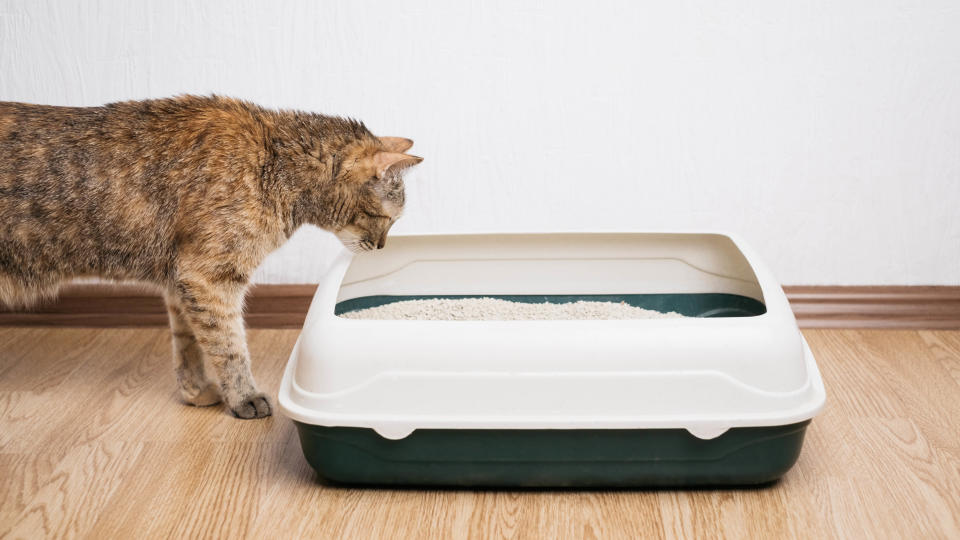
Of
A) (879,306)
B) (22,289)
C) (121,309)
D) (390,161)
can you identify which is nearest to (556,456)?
(390,161)

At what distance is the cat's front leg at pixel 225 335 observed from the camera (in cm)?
141

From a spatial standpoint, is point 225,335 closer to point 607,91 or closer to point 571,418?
point 571,418

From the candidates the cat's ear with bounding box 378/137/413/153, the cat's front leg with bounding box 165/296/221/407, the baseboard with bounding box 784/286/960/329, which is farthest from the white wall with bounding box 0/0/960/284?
the cat's front leg with bounding box 165/296/221/407

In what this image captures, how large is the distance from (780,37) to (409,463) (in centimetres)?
126

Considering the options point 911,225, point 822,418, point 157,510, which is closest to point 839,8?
point 911,225

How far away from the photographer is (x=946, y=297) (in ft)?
6.35

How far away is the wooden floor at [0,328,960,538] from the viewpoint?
1141 millimetres

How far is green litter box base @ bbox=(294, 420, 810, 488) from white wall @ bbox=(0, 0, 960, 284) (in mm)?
852

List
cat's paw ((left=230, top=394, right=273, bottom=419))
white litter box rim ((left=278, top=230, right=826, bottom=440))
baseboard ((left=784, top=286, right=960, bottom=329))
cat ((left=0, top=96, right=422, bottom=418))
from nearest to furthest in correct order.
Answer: white litter box rim ((left=278, top=230, right=826, bottom=440))
cat ((left=0, top=96, right=422, bottom=418))
cat's paw ((left=230, top=394, right=273, bottom=419))
baseboard ((left=784, top=286, right=960, bottom=329))

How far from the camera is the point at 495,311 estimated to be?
152cm

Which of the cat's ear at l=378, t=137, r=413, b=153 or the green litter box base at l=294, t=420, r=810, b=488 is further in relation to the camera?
the cat's ear at l=378, t=137, r=413, b=153

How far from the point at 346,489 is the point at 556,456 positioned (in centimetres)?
32

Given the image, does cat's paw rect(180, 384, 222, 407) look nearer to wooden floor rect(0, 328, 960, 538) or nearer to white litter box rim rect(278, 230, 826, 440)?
wooden floor rect(0, 328, 960, 538)

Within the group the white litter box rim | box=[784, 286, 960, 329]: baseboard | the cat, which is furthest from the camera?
box=[784, 286, 960, 329]: baseboard
